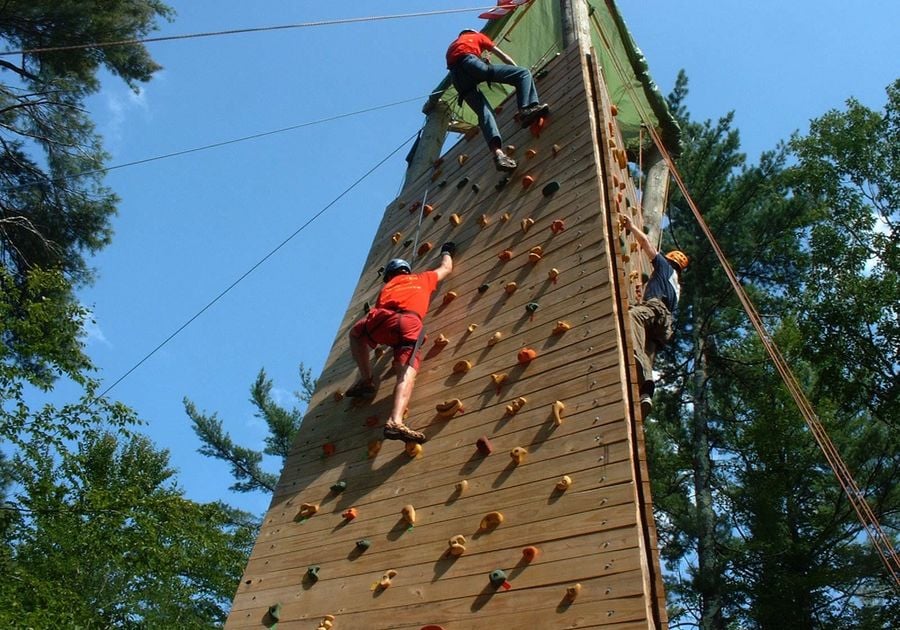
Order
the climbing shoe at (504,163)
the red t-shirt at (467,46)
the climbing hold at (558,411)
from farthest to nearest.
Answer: the red t-shirt at (467,46) → the climbing shoe at (504,163) → the climbing hold at (558,411)

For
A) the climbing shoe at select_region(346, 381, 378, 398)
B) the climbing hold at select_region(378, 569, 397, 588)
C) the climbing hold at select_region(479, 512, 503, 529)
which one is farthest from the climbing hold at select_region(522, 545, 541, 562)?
the climbing shoe at select_region(346, 381, 378, 398)

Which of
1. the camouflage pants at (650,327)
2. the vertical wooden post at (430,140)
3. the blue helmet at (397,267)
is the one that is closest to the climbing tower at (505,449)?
the blue helmet at (397,267)

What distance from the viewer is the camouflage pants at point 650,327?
4535 millimetres

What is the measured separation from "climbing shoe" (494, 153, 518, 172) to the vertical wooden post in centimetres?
165

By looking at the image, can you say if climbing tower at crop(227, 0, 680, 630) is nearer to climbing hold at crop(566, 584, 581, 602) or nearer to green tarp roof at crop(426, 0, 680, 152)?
climbing hold at crop(566, 584, 581, 602)

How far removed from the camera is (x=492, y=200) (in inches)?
204

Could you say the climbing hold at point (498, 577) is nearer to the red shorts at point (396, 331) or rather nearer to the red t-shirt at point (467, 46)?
the red shorts at point (396, 331)

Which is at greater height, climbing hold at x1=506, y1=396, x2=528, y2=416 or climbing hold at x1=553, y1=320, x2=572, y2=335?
climbing hold at x1=553, y1=320, x2=572, y2=335

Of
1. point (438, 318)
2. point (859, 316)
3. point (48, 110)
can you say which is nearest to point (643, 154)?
point (438, 318)

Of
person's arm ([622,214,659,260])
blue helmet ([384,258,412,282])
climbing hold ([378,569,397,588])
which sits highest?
person's arm ([622,214,659,260])

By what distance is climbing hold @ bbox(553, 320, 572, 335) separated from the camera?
3.71 metres

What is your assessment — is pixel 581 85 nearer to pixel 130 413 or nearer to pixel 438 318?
pixel 438 318

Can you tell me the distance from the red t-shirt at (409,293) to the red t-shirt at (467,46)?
215 cm

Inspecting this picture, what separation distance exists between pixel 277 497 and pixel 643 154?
16.0 feet
